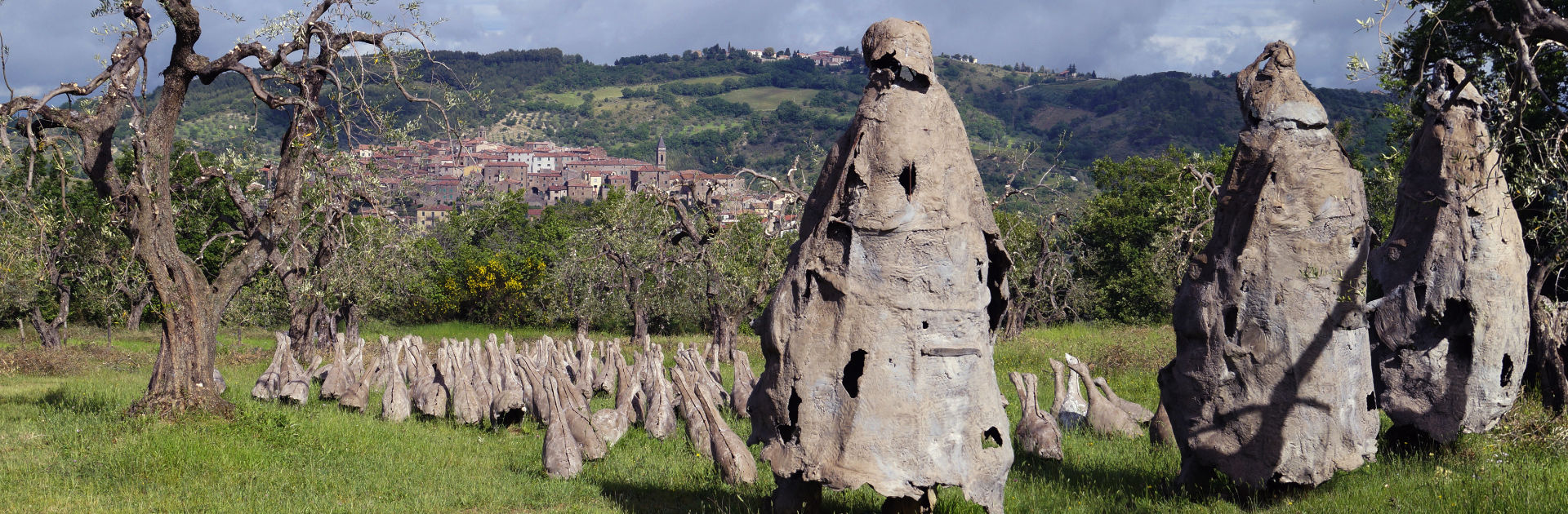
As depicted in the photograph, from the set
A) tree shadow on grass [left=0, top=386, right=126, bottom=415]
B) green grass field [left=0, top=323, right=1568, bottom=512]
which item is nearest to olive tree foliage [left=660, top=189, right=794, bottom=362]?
green grass field [left=0, top=323, right=1568, bottom=512]

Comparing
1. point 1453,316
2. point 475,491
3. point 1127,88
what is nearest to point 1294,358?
point 1453,316

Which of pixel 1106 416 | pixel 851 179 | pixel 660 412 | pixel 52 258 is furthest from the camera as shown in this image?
pixel 52 258

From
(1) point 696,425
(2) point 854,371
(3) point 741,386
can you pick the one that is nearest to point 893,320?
(2) point 854,371

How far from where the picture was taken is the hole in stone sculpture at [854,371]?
681cm

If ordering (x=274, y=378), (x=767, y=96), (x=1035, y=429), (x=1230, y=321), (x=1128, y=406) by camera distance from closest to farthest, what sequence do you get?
1. (x=1230, y=321)
2. (x=1035, y=429)
3. (x=1128, y=406)
4. (x=274, y=378)
5. (x=767, y=96)

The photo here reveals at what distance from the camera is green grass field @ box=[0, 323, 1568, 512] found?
27.2 feet

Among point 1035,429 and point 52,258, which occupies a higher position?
point 52,258

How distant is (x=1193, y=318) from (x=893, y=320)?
10.5ft

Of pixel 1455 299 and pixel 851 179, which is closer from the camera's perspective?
pixel 851 179

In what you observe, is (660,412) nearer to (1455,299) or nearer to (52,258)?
(1455,299)

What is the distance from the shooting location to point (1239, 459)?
830 cm

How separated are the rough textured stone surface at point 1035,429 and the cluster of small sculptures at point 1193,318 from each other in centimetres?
3

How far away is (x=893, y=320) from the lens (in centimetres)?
672

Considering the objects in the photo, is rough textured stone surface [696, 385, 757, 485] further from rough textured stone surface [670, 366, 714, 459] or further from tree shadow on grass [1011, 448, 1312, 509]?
tree shadow on grass [1011, 448, 1312, 509]
